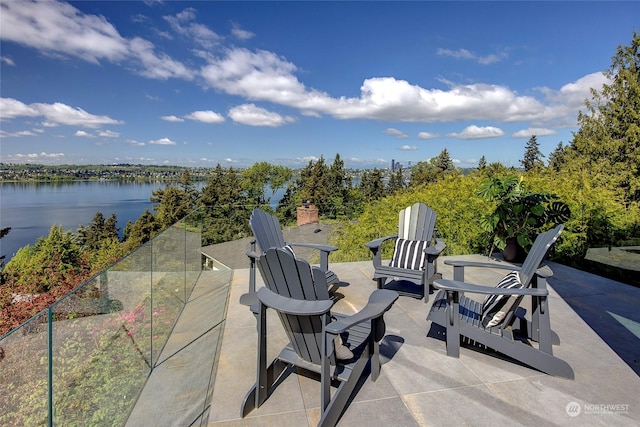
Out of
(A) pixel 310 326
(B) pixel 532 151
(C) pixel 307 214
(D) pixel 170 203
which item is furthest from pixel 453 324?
(B) pixel 532 151

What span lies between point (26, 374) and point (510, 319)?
295cm

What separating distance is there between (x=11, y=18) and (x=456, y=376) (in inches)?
899

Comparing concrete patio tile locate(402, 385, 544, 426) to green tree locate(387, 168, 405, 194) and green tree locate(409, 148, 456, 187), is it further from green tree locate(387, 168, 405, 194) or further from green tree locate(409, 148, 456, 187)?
green tree locate(387, 168, 405, 194)

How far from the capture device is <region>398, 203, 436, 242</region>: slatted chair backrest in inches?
169

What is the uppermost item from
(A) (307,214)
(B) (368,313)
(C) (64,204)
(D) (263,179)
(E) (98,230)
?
(D) (263,179)

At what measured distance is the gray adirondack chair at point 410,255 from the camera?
3748 millimetres

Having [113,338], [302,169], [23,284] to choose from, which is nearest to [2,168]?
[302,169]

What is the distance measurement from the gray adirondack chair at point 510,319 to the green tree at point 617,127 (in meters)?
15.0

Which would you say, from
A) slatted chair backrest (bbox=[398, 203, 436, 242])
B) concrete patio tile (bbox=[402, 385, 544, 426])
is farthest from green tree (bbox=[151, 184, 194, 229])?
concrete patio tile (bbox=[402, 385, 544, 426])

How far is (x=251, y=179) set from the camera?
4616cm

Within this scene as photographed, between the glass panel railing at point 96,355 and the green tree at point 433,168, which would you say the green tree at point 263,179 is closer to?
the green tree at point 433,168

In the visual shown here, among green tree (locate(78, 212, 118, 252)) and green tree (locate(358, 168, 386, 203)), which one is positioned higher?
green tree (locate(358, 168, 386, 203))

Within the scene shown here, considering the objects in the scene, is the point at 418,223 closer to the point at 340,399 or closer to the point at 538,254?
the point at 538,254

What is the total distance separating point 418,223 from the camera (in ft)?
14.3
